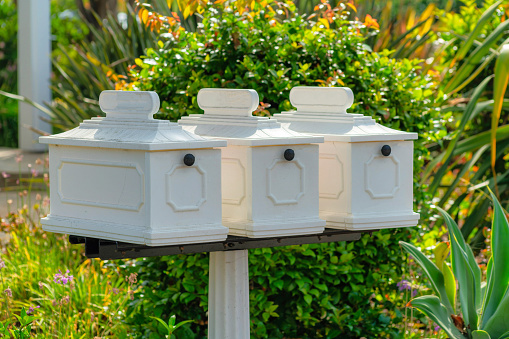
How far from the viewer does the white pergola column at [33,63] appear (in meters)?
8.95

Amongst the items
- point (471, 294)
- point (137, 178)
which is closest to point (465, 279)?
point (471, 294)

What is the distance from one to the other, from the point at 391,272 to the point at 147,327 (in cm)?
109

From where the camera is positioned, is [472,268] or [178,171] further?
[472,268]

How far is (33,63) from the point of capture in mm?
8961

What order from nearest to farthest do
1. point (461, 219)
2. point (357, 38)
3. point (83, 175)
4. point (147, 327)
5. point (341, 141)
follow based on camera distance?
point (83, 175), point (341, 141), point (147, 327), point (357, 38), point (461, 219)

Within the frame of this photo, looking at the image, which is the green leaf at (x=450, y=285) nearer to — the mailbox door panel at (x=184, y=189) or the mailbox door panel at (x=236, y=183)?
the mailbox door panel at (x=236, y=183)

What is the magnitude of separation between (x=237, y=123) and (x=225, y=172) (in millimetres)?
150

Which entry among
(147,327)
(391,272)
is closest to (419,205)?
(391,272)

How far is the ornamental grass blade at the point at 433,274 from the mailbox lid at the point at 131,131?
116cm

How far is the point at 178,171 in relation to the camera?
2.08 metres

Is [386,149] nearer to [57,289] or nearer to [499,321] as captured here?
[499,321]

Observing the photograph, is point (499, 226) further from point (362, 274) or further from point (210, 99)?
point (210, 99)

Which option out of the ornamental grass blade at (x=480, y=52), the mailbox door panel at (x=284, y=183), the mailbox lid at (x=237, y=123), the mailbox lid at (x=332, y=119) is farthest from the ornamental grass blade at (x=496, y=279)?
the ornamental grass blade at (x=480, y=52)

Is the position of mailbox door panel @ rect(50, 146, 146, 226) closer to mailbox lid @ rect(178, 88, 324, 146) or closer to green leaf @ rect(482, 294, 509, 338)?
mailbox lid @ rect(178, 88, 324, 146)
